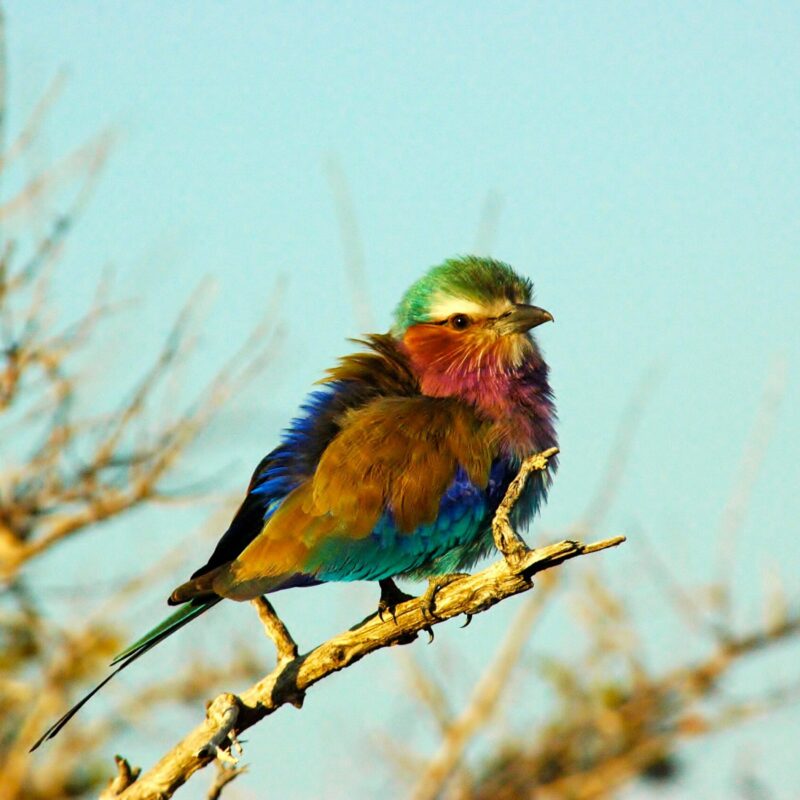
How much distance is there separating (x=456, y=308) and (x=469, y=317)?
2.4 inches

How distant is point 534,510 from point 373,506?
25.1 inches

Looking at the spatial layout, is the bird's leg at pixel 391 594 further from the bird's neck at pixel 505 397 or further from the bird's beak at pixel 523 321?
the bird's beak at pixel 523 321

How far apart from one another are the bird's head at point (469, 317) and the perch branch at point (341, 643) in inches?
45.5

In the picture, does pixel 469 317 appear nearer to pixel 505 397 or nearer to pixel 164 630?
pixel 505 397

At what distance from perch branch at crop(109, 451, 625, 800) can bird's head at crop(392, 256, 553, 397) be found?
3.79 feet

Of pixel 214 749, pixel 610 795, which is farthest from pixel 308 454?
pixel 610 795

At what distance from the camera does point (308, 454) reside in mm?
4875

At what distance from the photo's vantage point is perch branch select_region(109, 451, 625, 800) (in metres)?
3.85

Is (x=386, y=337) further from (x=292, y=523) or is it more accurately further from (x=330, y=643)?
(x=330, y=643)

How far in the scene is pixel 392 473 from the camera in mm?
4742

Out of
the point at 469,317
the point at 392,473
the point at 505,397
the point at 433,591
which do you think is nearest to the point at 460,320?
the point at 469,317

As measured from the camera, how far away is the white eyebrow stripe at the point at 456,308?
18.0ft

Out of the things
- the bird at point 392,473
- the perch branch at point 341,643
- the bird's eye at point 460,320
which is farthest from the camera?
the bird's eye at point 460,320

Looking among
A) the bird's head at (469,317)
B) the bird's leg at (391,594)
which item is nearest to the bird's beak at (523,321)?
the bird's head at (469,317)
